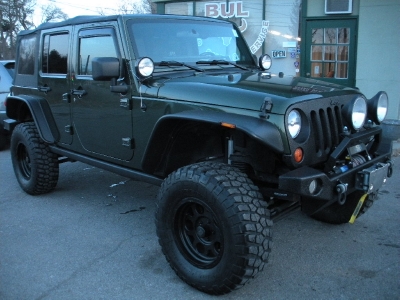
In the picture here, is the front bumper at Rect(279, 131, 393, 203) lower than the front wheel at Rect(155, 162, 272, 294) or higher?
higher

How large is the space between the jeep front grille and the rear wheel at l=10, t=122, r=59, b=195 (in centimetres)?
331

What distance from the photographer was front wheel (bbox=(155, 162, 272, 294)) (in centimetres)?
282

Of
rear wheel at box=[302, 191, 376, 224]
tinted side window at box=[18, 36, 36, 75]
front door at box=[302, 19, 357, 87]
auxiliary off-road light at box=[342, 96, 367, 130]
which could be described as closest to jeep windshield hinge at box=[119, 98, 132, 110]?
auxiliary off-road light at box=[342, 96, 367, 130]

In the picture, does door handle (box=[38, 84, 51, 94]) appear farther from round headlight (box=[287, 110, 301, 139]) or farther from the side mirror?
round headlight (box=[287, 110, 301, 139])

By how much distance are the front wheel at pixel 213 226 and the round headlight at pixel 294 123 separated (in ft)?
1.49

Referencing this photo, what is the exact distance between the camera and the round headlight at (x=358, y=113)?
3078mm

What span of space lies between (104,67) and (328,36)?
648 cm

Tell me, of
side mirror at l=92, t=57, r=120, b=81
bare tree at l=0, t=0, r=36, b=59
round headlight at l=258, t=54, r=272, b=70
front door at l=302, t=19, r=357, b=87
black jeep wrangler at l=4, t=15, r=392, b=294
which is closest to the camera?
black jeep wrangler at l=4, t=15, r=392, b=294

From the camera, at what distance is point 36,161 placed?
16.6 feet

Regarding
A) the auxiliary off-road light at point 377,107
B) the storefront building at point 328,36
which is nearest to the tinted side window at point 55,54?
the auxiliary off-road light at point 377,107

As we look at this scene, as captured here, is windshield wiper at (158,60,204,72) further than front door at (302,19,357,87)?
No

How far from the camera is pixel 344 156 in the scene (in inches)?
122

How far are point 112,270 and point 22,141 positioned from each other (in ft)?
8.16

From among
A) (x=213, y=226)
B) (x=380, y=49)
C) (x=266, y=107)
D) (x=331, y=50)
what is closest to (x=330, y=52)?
(x=331, y=50)
